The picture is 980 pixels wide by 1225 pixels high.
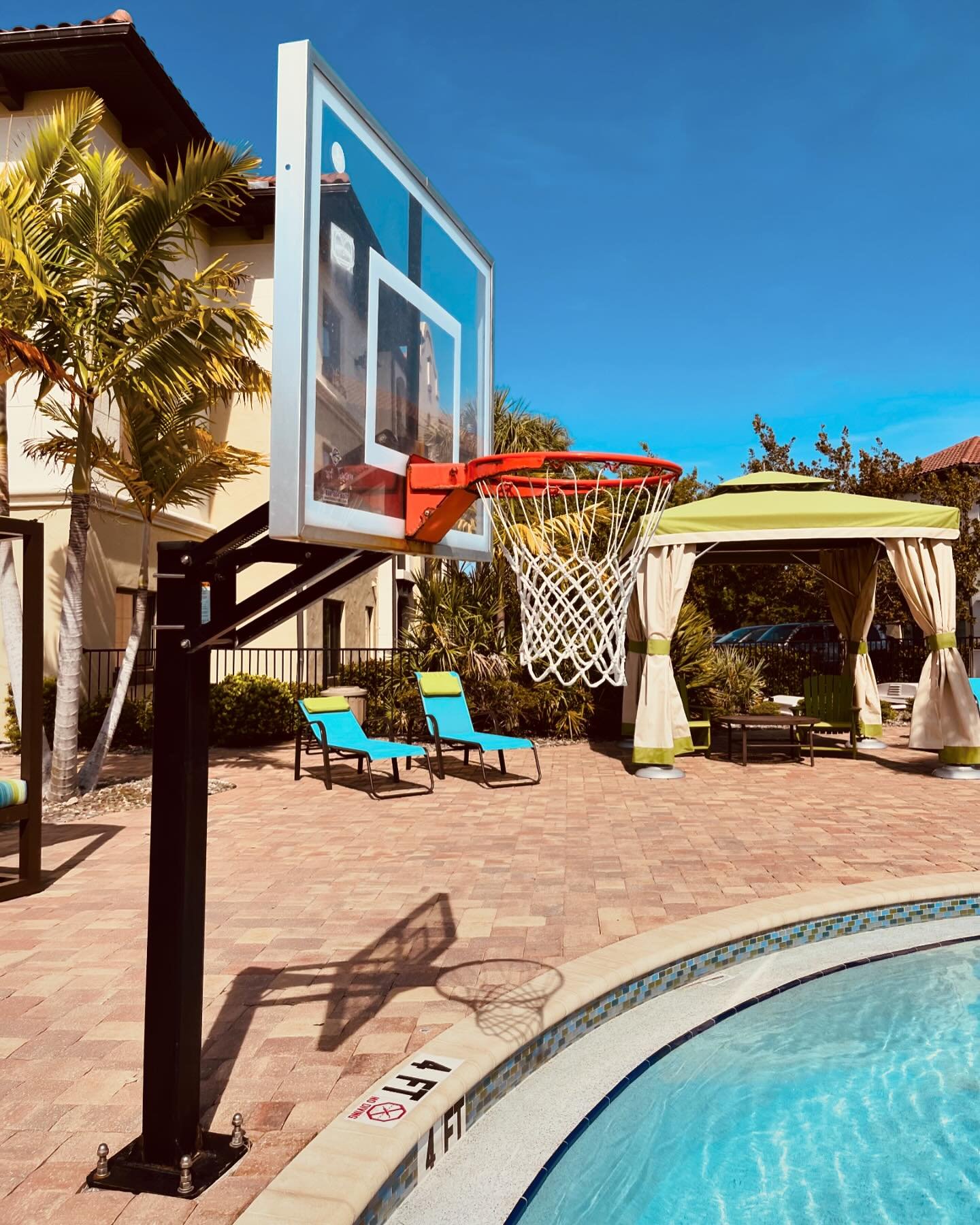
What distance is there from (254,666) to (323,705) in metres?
6.48

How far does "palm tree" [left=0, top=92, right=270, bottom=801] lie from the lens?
7465mm

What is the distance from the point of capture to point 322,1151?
247cm

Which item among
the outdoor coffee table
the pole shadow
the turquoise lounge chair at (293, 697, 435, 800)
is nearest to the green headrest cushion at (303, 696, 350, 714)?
the turquoise lounge chair at (293, 697, 435, 800)

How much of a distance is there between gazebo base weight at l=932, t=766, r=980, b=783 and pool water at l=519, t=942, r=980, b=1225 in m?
5.85

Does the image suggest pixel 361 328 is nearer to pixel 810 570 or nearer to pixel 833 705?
pixel 833 705

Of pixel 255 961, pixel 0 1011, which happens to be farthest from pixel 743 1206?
pixel 0 1011

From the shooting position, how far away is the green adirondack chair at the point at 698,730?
1123 centimetres

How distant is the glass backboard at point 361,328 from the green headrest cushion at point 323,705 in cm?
558

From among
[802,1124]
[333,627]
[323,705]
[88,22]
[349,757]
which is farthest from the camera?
[333,627]

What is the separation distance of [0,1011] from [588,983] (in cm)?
237

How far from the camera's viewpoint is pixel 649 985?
4.02 m

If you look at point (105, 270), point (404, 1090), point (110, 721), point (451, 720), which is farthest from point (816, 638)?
point (404, 1090)

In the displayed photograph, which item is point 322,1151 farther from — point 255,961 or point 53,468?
point 53,468

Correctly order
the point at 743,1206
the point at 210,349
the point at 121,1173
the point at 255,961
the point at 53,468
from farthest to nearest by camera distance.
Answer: the point at 53,468, the point at 210,349, the point at 255,961, the point at 743,1206, the point at 121,1173
